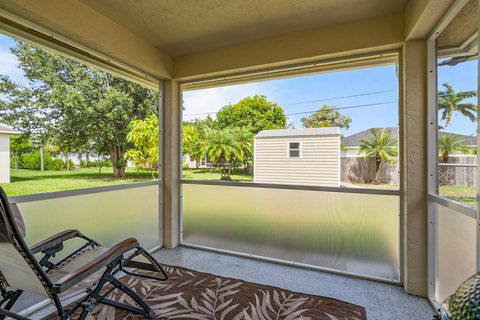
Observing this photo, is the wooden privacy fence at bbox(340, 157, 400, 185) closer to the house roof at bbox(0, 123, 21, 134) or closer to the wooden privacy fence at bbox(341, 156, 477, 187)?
the wooden privacy fence at bbox(341, 156, 477, 187)

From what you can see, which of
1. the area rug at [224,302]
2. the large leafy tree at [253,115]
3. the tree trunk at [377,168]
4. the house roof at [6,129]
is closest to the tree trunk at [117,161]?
the house roof at [6,129]

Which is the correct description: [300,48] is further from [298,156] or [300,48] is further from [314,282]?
[314,282]

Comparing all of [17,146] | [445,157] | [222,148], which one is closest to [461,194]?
[445,157]

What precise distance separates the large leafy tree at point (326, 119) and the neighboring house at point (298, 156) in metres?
0.06

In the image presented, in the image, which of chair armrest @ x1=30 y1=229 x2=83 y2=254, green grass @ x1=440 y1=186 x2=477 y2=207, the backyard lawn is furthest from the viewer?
the backyard lawn

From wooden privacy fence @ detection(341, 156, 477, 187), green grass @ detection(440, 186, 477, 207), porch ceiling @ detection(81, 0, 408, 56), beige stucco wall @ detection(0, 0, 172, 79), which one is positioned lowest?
green grass @ detection(440, 186, 477, 207)

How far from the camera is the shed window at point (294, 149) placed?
2752 mm

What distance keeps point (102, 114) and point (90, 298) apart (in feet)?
5.81

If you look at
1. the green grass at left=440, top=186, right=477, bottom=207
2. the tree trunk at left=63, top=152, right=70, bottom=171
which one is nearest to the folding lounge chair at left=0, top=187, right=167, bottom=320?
the tree trunk at left=63, top=152, right=70, bottom=171

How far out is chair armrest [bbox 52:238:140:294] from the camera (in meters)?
1.29

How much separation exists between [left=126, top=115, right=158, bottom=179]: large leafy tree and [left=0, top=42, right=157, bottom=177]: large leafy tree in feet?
0.33

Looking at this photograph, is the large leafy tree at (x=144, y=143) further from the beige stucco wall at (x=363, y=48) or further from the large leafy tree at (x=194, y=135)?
the beige stucco wall at (x=363, y=48)

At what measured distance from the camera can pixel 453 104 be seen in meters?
1.83

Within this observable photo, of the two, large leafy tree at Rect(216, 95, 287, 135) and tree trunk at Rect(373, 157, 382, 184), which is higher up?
large leafy tree at Rect(216, 95, 287, 135)
